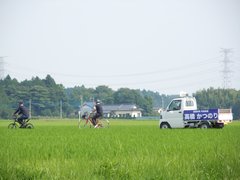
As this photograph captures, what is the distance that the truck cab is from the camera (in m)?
28.6

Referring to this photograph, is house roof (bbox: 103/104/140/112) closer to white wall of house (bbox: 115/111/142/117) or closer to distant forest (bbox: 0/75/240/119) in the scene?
white wall of house (bbox: 115/111/142/117)

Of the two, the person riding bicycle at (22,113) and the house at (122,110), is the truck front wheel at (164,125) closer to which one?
the person riding bicycle at (22,113)

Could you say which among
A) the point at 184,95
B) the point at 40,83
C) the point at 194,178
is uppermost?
the point at 40,83

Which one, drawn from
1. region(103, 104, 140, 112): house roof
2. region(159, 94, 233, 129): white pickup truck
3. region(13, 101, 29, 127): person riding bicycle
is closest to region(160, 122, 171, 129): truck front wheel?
region(159, 94, 233, 129): white pickup truck

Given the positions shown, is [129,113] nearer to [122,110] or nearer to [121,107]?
[122,110]

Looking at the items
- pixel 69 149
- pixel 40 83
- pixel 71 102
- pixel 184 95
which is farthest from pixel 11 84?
pixel 69 149

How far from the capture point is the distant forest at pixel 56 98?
102 metres

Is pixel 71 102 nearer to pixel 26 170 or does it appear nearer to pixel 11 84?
pixel 11 84

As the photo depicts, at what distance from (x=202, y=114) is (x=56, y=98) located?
99.8 meters

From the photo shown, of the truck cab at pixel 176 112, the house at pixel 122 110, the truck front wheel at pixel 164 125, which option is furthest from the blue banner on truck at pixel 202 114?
the house at pixel 122 110

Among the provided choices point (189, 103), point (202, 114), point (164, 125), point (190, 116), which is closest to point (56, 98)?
point (164, 125)

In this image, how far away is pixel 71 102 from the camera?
146m

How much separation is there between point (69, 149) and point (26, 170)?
3317mm

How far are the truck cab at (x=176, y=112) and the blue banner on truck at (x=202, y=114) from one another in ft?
2.10
